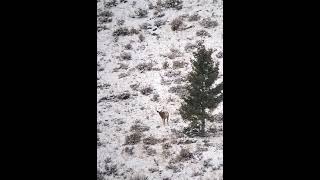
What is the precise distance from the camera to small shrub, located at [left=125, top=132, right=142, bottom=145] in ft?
17.8

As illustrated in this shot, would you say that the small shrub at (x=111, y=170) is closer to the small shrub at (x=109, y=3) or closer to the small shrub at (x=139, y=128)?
the small shrub at (x=139, y=128)

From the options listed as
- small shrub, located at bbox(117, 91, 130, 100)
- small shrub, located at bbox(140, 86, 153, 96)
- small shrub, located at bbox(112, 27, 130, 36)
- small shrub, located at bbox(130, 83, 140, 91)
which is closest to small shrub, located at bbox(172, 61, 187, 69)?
small shrub, located at bbox(140, 86, 153, 96)

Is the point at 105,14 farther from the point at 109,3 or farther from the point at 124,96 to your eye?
the point at 124,96

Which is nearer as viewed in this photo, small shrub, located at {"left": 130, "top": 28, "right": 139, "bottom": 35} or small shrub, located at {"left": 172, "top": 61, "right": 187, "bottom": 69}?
small shrub, located at {"left": 172, "top": 61, "right": 187, "bottom": 69}

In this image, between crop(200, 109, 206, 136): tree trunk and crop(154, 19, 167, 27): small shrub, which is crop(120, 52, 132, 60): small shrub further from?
crop(200, 109, 206, 136): tree trunk

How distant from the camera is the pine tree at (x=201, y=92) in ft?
17.0

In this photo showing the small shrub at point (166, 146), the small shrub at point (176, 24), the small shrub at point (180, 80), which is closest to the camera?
the small shrub at point (166, 146)

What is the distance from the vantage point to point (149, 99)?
558 cm

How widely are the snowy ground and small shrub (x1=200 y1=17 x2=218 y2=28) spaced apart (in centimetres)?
5

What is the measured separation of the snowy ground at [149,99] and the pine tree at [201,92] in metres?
0.22

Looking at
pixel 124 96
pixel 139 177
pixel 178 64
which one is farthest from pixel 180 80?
pixel 139 177

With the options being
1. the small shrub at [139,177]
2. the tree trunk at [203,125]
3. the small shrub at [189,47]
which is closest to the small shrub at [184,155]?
the tree trunk at [203,125]

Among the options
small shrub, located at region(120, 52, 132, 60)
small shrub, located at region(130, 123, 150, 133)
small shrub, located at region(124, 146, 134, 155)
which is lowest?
small shrub, located at region(124, 146, 134, 155)
